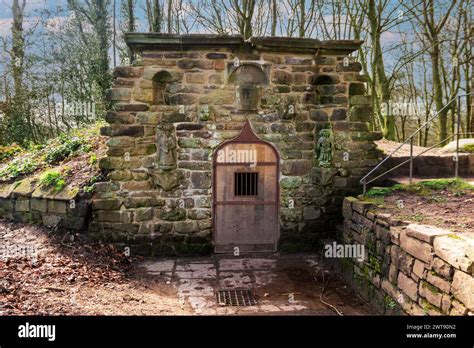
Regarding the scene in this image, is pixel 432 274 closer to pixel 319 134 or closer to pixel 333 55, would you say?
pixel 319 134

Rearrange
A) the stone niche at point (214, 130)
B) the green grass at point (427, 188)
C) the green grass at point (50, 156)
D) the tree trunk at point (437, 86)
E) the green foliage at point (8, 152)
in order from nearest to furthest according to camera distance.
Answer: the green grass at point (427, 188)
the stone niche at point (214, 130)
the green grass at point (50, 156)
the green foliage at point (8, 152)
the tree trunk at point (437, 86)

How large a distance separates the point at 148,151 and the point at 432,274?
4.75 metres

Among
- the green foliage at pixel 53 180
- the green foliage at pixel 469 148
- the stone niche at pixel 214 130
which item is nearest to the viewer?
the stone niche at pixel 214 130

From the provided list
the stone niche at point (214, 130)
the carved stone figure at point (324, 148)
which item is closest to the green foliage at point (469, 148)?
the stone niche at point (214, 130)

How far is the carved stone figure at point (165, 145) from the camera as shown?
22.5 ft

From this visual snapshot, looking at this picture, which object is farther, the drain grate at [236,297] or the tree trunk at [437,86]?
the tree trunk at [437,86]

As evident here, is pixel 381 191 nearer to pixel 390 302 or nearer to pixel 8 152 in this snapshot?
pixel 390 302

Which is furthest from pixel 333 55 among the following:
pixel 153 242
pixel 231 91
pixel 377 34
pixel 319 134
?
pixel 377 34

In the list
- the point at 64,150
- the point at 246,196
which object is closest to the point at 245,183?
the point at 246,196

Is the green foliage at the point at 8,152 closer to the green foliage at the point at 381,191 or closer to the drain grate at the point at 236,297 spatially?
the drain grate at the point at 236,297

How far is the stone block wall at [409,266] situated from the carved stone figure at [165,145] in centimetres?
311

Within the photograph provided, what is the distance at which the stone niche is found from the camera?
6.84 meters

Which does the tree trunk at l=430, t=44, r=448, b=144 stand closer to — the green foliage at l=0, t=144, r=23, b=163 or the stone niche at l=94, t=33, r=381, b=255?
the stone niche at l=94, t=33, r=381, b=255

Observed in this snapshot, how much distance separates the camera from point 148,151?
695 cm
